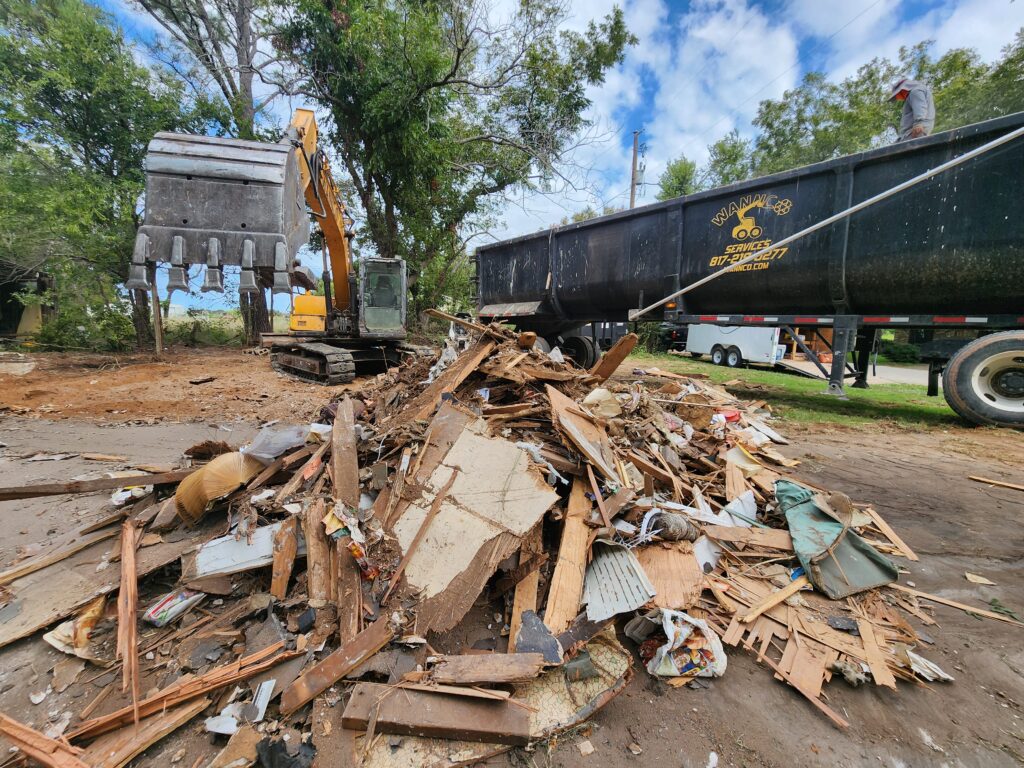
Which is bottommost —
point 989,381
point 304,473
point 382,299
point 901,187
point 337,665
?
point 337,665

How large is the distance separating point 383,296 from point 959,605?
9897mm

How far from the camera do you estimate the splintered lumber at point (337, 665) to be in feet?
5.62

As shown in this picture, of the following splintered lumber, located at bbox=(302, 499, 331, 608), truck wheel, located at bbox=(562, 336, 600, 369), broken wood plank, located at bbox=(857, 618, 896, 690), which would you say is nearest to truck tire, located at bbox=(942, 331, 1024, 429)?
broken wood plank, located at bbox=(857, 618, 896, 690)

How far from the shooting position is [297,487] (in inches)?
110

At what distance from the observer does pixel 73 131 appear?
1137 centimetres

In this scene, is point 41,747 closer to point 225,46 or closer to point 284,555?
point 284,555

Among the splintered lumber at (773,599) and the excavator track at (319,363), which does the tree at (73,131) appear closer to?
the excavator track at (319,363)

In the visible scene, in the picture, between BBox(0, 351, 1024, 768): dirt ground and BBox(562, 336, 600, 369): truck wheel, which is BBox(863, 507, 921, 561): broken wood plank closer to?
BBox(0, 351, 1024, 768): dirt ground

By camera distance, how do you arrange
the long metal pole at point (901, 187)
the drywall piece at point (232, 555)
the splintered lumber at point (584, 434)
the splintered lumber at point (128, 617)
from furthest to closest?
the long metal pole at point (901, 187) < the splintered lumber at point (584, 434) < the drywall piece at point (232, 555) < the splintered lumber at point (128, 617)

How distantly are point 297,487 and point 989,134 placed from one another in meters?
7.85

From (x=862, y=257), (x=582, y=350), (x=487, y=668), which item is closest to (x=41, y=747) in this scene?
(x=487, y=668)

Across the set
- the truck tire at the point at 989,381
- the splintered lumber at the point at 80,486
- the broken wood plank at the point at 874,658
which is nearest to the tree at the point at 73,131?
the splintered lumber at the point at 80,486

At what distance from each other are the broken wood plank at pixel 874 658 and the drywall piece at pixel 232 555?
2983mm

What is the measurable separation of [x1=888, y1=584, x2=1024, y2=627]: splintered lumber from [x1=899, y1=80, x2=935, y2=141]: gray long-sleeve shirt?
21.0ft
